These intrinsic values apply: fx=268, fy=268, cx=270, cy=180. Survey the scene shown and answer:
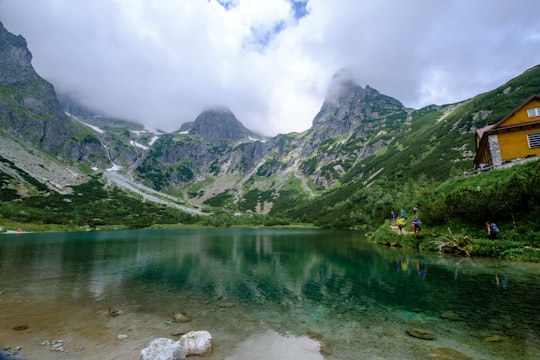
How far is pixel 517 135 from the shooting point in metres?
41.4

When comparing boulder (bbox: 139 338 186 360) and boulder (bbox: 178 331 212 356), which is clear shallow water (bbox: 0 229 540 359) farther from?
boulder (bbox: 139 338 186 360)

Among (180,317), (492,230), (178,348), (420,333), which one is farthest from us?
(492,230)

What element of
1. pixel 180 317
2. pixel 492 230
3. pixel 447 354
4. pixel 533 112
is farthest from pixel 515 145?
pixel 180 317

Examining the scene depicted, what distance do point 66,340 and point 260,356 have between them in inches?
366

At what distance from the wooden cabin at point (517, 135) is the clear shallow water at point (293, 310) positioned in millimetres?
22443

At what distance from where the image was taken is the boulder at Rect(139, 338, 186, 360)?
386 inches

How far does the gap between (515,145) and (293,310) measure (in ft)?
151

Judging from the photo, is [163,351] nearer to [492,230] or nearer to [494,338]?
[494,338]

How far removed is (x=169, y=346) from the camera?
10.3 m

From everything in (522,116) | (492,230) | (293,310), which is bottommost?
(293,310)

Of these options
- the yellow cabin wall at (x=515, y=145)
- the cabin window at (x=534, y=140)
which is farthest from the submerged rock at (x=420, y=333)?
the cabin window at (x=534, y=140)

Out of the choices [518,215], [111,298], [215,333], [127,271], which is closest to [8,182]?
[127,271]

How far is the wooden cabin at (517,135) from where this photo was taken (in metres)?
40.4

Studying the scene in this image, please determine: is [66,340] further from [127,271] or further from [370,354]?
[127,271]
